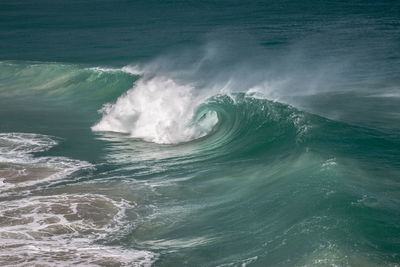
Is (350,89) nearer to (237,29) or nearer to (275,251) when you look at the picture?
(275,251)

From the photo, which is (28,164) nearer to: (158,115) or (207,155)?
(207,155)

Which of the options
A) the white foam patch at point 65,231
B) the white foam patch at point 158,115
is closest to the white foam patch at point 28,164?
the white foam patch at point 65,231

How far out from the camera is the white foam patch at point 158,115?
2752 cm

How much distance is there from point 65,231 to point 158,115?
13.7m

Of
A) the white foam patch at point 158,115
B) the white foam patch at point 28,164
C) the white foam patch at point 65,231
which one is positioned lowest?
the white foam patch at point 65,231

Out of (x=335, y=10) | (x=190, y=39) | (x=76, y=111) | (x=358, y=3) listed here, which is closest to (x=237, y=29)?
(x=190, y=39)

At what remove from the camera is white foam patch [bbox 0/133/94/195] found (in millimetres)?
20609

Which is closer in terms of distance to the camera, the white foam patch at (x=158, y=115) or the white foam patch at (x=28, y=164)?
the white foam patch at (x=28, y=164)

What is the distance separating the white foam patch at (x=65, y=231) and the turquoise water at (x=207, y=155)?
6 cm

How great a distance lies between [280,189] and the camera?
59.2 feet

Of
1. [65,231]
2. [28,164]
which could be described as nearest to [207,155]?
[28,164]

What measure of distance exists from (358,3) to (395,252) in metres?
70.9

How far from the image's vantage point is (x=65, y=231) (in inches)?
634

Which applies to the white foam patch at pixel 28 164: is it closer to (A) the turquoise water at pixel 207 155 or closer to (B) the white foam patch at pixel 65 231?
(A) the turquoise water at pixel 207 155
